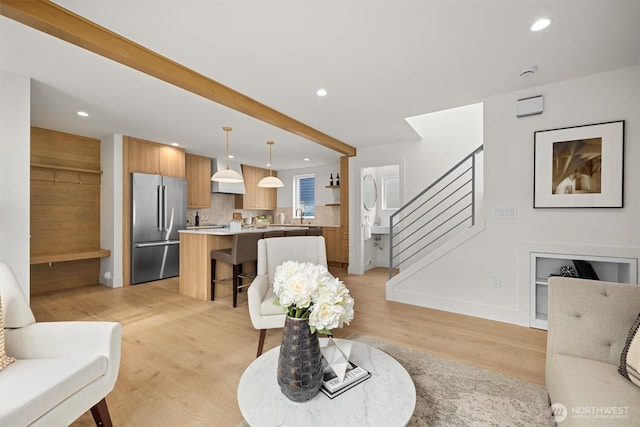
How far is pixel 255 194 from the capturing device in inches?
279

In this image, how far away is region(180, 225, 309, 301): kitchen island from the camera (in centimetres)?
364

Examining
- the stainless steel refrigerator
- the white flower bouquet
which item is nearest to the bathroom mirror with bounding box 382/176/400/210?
the stainless steel refrigerator

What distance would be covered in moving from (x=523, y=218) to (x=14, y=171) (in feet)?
15.7

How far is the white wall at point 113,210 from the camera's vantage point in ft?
13.9

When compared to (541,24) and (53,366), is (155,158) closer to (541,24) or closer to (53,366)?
(53,366)

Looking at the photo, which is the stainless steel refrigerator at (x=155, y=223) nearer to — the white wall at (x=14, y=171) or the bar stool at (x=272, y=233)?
the white wall at (x=14, y=171)

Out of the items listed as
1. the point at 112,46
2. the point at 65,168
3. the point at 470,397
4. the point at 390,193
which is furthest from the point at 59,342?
the point at 390,193

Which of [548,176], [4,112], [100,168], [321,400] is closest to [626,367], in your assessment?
[321,400]

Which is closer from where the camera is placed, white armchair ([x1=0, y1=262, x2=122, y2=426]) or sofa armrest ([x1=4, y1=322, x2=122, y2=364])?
white armchair ([x1=0, y1=262, x2=122, y2=426])

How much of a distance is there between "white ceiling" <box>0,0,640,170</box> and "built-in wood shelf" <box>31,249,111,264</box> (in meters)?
1.87

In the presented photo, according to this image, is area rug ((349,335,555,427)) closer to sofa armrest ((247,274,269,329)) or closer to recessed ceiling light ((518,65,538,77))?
sofa armrest ((247,274,269,329))

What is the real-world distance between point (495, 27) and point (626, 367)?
2068mm

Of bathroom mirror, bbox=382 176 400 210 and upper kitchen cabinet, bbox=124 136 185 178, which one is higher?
upper kitchen cabinet, bbox=124 136 185 178

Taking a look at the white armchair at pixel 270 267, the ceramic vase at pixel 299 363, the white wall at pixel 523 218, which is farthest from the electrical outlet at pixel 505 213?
the ceramic vase at pixel 299 363
